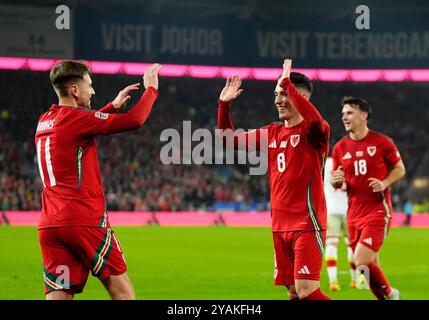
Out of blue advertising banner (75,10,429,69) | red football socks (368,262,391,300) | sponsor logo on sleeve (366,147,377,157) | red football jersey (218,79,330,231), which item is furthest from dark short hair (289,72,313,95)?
blue advertising banner (75,10,429,69)

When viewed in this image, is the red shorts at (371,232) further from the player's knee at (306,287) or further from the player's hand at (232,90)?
the player's hand at (232,90)

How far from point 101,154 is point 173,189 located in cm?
416

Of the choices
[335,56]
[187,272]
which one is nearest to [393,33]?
[335,56]

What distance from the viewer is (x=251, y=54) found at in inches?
1318

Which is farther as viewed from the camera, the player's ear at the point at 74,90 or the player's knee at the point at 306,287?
the player's knee at the point at 306,287

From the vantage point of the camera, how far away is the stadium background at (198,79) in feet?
97.4

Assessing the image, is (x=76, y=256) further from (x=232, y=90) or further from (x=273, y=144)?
(x=232, y=90)

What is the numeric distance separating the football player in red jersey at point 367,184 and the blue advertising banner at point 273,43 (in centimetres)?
2418

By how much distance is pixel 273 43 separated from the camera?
3344 centimetres

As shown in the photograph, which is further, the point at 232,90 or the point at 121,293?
the point at 232,90

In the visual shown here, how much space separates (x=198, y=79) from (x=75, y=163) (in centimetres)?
3650

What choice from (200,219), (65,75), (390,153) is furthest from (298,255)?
(200,219)

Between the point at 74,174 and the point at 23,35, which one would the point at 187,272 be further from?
the point at 23,35

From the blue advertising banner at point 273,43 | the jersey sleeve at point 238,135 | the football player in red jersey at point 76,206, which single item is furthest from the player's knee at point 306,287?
the blue advertising banner at point 273,43
